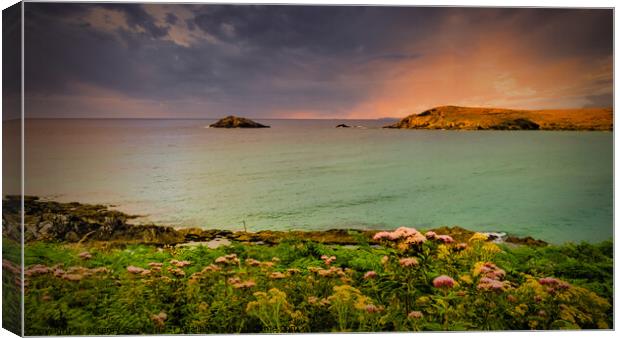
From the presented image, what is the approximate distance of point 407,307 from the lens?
15.5 ft

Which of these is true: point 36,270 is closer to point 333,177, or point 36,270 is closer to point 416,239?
point 333,177

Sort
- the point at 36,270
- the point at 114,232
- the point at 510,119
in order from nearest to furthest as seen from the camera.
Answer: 1. the point at 36,270
2. the point at 114,232
3. the point at 510,119

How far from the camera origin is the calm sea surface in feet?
15.6

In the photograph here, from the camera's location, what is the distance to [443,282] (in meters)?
4.72

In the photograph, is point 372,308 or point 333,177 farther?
point 333,177

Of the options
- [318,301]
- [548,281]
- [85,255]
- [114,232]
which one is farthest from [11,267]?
[548,281]

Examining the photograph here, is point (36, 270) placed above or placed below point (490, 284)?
above

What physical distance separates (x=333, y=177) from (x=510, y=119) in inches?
69.4

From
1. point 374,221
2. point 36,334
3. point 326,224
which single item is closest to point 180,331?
point 36,334

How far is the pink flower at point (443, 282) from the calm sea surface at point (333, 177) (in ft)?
1.53

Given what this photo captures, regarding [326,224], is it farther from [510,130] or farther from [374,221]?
[510,130]

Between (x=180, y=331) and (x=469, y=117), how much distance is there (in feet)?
10.5

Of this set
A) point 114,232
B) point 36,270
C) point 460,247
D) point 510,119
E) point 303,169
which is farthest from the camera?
point 510,119

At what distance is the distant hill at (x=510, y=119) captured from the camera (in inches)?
199
